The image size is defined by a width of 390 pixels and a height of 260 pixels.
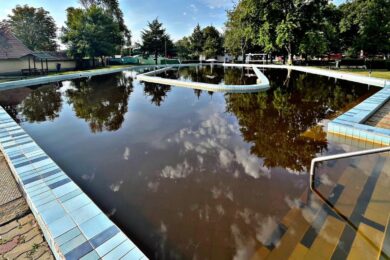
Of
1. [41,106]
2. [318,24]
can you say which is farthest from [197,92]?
[318,24]

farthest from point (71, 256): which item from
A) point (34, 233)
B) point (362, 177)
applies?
point (362, 177)

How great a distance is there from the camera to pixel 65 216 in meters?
2.66

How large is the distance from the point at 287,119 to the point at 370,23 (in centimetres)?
2193

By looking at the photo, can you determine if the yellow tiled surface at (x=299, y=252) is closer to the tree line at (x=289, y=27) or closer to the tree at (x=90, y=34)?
the tree line at (x=289, y=27)

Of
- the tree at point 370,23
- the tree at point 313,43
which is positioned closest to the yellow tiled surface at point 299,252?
the tree at point 313,43

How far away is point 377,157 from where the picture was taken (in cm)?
436

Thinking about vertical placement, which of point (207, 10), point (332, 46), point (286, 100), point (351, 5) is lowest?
point (286, 100)

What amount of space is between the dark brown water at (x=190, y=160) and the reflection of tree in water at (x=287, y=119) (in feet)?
0.11

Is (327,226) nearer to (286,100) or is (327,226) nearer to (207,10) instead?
(286,100)

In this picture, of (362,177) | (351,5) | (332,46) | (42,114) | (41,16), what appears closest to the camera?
(362,177)

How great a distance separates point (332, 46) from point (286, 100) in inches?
929

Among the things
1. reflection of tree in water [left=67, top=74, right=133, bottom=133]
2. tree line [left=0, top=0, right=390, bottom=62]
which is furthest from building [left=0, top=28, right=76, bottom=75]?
reflection of tree in water [left=67, top=74, right=133, bottom=133]

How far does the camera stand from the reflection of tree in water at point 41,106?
26.2 ft

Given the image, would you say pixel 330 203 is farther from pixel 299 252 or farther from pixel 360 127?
pixel 360 127
